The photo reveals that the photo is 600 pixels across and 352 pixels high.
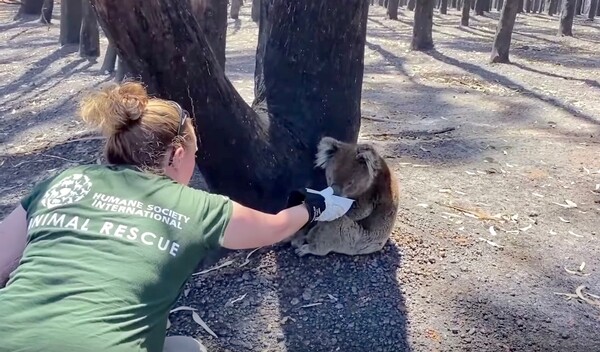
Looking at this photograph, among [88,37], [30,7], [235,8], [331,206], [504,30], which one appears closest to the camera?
[331,206]

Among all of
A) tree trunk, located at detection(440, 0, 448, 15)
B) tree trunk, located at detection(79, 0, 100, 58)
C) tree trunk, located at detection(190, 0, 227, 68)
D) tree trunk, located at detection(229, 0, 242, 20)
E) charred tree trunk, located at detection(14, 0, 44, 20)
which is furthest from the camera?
tree trunk, located at detection(440, 0, 448, 15)

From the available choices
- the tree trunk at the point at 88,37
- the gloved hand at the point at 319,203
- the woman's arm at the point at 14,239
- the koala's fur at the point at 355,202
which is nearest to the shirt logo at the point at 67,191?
the woman's arm at the point at 14,239

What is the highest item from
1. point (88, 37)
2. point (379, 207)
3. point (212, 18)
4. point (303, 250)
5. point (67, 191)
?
point (212, 18)

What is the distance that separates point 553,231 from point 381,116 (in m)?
3.91

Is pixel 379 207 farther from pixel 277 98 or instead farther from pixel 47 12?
pixel 47 12

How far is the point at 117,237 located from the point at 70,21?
1367 cm

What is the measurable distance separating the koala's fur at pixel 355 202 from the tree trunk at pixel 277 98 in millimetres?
233

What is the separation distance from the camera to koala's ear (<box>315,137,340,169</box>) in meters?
4.11

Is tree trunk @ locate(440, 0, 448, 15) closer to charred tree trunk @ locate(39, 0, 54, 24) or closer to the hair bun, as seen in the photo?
charred tree trunk @ locate(39, 0, 54, 24)

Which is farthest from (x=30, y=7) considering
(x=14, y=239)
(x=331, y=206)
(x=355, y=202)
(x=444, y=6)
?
(x=14, y=239)

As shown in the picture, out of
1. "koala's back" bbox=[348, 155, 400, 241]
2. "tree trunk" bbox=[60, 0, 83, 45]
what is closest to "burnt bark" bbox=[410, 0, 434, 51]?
"tree trunk" bbox=[60, 0, 83, 45]

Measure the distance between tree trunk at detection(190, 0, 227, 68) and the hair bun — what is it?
302 centimetres

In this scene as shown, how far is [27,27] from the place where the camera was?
64.8 feet

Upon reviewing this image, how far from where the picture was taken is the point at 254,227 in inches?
96.8
